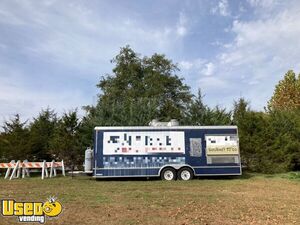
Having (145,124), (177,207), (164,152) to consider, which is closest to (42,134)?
(145,124)

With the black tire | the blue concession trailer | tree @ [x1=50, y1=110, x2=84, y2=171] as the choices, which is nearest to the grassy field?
the black tire

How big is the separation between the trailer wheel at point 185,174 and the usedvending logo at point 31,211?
31.3 ft

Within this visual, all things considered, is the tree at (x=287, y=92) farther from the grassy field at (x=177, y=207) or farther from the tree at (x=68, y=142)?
the grassy field at (x=177, y=207)

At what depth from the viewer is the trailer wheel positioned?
16453 mm

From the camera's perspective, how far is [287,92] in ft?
143

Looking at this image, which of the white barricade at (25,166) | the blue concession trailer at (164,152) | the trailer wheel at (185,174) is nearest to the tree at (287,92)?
the blue concession trailer at (164,152)

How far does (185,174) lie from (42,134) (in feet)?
39.0

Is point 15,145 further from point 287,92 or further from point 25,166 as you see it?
point 287,92

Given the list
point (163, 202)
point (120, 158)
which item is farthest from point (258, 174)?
point (163, 202)

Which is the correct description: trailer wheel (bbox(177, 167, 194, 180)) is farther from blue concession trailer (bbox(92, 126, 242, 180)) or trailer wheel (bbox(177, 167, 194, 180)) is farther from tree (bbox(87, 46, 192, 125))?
tree (bbox(87, 46, 192, 125))

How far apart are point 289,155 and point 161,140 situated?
8.60 m

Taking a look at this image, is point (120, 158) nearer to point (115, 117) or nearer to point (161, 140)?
point (161, 140)

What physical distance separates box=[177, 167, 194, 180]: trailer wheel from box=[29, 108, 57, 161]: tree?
9.61 metres

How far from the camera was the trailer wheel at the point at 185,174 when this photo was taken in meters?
16.5
